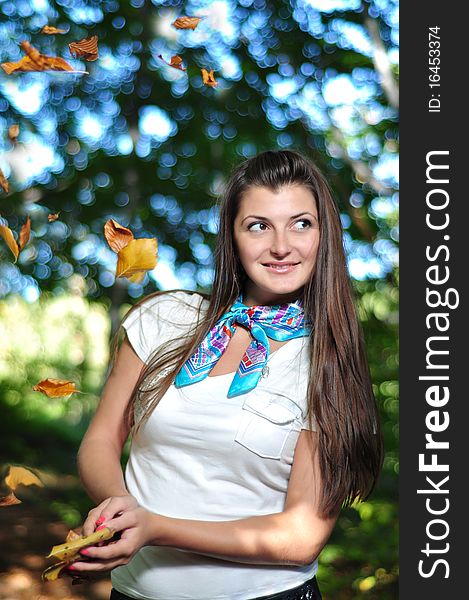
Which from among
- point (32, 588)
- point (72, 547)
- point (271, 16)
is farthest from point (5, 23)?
point (72, 547)

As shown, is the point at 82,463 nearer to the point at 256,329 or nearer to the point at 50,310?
the point at 256,329

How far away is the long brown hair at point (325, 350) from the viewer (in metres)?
1.89

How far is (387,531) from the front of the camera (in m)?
4.46

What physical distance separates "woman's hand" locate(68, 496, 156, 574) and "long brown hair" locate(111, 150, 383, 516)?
0.89 feet

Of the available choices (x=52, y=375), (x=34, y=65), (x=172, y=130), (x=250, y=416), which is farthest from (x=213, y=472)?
(x=52, y=375)

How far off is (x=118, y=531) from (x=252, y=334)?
61cm

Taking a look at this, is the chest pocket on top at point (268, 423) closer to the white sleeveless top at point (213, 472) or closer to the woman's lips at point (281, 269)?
the white sleeveless top at point (213, 472)

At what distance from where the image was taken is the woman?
1.83 m

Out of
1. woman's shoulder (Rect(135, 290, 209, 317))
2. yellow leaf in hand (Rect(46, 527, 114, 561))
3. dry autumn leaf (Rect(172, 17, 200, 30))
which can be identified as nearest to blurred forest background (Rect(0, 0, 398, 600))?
dry autumn leaf (Rect(172, 17, 200, 30))

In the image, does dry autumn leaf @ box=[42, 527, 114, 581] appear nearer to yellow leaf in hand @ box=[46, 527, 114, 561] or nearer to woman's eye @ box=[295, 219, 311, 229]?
yellow leaf in hand @ box=[46, 527, 114, 561]

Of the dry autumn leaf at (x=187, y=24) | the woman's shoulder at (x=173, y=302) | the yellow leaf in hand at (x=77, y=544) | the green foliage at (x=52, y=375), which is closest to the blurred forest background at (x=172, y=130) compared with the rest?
the green foliage at (x=52, y=375)

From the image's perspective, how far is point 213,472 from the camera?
1843mm

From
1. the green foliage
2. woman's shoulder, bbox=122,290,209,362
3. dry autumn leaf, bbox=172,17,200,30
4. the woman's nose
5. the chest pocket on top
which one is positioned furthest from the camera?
the green foliage

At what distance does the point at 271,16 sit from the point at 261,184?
3639mm
